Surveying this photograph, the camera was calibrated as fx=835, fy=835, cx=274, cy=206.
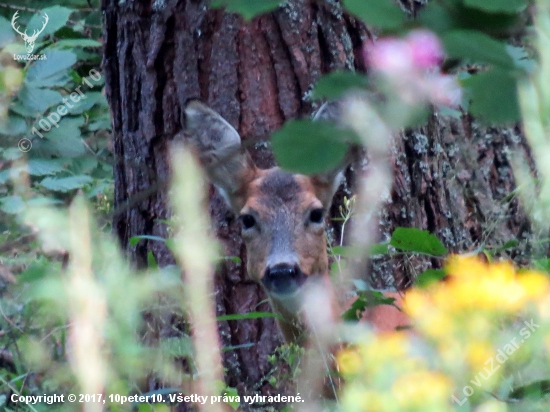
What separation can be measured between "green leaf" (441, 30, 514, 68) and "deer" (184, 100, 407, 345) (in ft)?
5.73

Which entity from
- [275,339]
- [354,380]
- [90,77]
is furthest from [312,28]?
[354,380]

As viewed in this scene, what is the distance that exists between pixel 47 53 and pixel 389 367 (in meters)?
3.18

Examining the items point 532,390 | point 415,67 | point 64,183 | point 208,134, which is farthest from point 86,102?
point 532,390

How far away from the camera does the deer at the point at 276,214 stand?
3166 millimetres

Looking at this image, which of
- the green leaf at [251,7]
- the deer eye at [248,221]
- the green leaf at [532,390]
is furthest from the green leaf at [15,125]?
the green leaf at [532,390]

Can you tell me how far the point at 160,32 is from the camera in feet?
11.5

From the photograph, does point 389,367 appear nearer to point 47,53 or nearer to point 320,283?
point 320,283

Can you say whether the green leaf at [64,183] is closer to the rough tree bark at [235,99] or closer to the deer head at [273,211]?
the rough tree bark at [235,99]

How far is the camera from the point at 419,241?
1868mm

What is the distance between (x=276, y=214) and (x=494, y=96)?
233cm

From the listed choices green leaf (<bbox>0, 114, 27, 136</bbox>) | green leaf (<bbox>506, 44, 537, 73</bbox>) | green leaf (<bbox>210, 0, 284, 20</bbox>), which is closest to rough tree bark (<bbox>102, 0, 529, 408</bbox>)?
green leaf (<bbox>0, 114, 27, 136</bbox>)

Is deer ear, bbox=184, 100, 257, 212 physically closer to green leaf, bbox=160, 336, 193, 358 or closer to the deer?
the deer

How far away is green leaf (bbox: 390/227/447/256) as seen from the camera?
1846 millimetres

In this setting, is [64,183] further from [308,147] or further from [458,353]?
[458,353]
